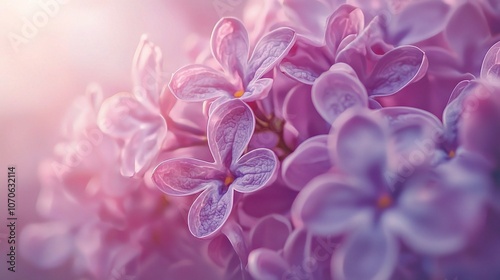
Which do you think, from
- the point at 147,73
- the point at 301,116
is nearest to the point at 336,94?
the point at 301,116

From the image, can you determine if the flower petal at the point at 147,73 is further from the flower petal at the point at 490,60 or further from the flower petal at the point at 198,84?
the flower petal at the point at 490,60

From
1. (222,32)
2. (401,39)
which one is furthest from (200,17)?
(401,39)

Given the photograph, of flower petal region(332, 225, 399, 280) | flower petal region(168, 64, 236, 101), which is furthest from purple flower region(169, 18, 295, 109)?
flower petal region(332, 225, 399, 280)

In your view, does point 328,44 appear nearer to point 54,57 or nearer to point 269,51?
point 269,51

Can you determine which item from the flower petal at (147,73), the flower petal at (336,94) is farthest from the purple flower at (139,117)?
the flower petal at (336,94)

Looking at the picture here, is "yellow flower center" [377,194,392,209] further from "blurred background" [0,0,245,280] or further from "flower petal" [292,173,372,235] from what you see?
"blurred background" [0,0,245,280]

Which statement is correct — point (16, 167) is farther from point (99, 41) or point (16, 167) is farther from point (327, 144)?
point (327, 144)

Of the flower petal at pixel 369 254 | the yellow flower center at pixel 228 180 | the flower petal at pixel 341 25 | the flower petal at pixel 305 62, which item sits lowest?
the flower petal at pixel 369 254
